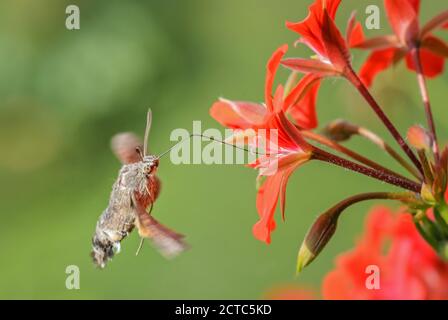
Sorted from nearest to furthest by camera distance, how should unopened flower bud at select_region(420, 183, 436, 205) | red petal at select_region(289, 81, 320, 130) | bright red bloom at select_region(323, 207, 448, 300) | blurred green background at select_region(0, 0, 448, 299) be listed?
1. unopened flower bud at select_region(420, 183, 436, 205)
2. red petal at select_region(289, 81, 320, 130)
3. bright red bloom at select_region(323, 207, 448, 300)
4. blurred green background at select_region(0, 0, 448, 299)

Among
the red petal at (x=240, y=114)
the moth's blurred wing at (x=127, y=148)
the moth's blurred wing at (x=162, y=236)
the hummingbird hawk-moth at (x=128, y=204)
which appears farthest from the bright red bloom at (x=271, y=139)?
the moth's blurred wing at (x=127, y=148)

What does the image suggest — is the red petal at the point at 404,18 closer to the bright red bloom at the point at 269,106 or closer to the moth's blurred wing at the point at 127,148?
the bright red bloom at the point at 269,106

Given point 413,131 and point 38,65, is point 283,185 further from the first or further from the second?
point 38,65

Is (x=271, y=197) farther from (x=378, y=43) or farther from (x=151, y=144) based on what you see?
(x=151, y=144)

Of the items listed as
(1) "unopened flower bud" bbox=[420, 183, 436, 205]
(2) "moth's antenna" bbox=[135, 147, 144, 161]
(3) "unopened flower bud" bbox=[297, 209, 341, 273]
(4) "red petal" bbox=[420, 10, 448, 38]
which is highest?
(4) "red petal" bbox=[420, 10, 448, 38]

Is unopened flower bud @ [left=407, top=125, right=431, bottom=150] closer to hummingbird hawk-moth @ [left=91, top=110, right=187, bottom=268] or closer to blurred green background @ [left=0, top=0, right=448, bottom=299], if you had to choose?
hummingbird hawk-moth @ [left=91, top=110, right=187, bottom=268]

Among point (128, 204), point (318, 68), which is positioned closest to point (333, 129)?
point (318, 68)

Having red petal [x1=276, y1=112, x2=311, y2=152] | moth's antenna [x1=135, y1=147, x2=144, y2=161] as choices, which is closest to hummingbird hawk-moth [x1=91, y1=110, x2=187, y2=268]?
moth's antenna [x1=135, y1=147, x2=144, y2=161]
